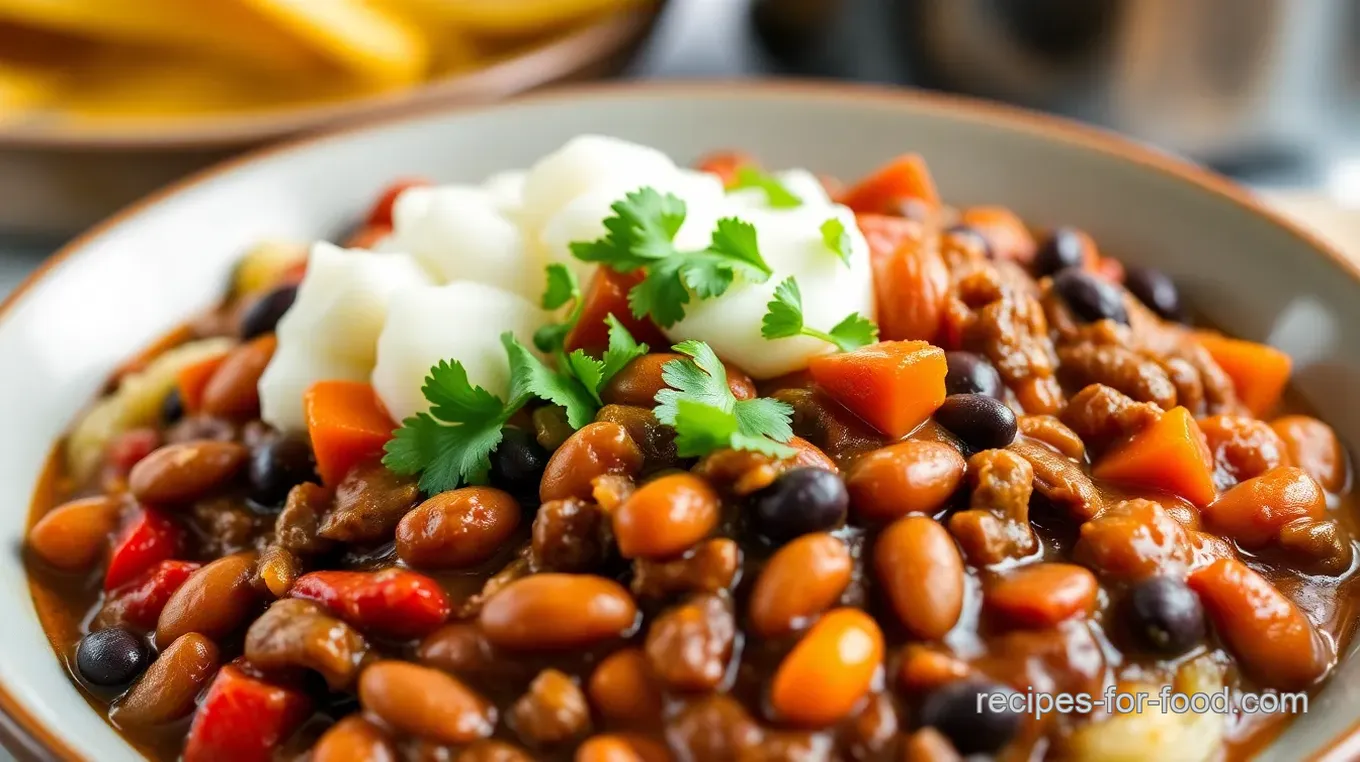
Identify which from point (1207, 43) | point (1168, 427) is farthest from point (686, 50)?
point (1168, 427)

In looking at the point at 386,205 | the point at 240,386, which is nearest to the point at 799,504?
the point at 240,386

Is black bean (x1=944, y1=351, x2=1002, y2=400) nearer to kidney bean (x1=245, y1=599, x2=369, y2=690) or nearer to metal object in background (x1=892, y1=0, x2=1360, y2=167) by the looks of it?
kidney bean (x1=245, y1=599, x2=369, y2=690)

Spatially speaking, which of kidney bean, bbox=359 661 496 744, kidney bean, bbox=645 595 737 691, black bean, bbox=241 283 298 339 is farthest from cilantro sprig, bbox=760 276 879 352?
black bean, bbox=241 283 298 339

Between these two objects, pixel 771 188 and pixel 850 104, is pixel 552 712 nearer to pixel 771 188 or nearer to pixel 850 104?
pixel 771 188

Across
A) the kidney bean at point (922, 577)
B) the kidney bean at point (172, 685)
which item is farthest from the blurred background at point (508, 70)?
the kidney bean at point (922, 577)

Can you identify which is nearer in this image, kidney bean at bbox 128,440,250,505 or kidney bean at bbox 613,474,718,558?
kidney bean at bbox 613,474,718,558

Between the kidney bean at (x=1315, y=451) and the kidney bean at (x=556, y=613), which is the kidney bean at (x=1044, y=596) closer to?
the kidney bean at (x=556, y=613)

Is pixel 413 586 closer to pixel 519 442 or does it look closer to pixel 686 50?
pixel 519 442
